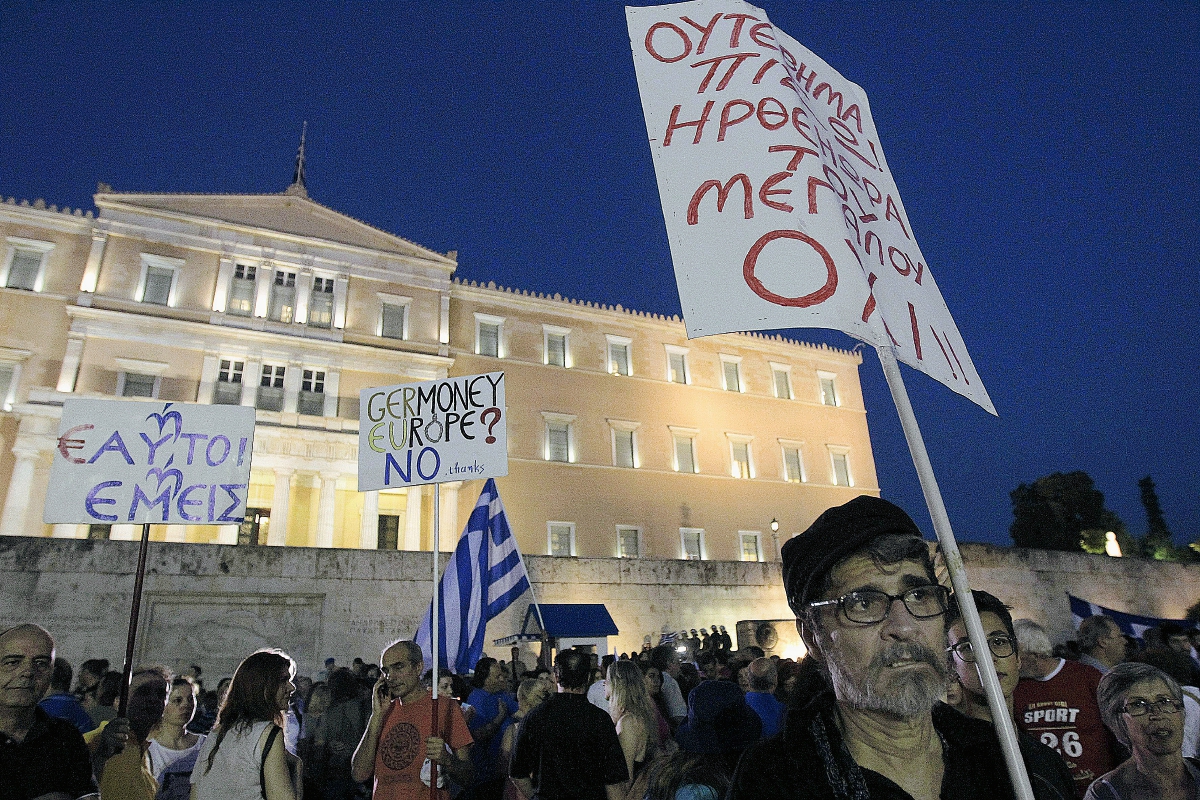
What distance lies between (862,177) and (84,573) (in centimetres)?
1460

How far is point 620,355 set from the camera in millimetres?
29359

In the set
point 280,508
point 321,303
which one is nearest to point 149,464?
point 280,508

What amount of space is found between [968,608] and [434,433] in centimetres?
499

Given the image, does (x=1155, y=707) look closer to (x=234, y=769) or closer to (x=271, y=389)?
(x=234, y=769)

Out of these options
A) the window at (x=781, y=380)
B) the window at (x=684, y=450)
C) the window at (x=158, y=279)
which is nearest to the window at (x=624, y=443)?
the window at (x=684, y=450)

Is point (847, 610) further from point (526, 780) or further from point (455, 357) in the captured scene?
point (455, 357)

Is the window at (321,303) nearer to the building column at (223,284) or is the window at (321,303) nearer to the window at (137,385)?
the building column at (223,284)

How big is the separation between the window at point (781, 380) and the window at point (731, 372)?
169 cm

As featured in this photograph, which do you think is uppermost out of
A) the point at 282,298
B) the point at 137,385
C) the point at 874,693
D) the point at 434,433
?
the point at 282,298

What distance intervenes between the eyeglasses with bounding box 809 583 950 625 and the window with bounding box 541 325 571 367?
26250 mm

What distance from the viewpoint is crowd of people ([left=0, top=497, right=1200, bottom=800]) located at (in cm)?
159

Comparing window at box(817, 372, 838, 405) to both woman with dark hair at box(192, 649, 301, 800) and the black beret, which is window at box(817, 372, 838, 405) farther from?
the black beret

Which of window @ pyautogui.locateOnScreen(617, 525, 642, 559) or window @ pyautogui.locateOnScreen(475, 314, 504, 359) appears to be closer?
window @ pyautogui.locateOnScreen(617, 525, 642, 559)

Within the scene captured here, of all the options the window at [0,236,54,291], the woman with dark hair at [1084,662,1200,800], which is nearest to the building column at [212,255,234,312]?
the window at [0,236,54,291]
